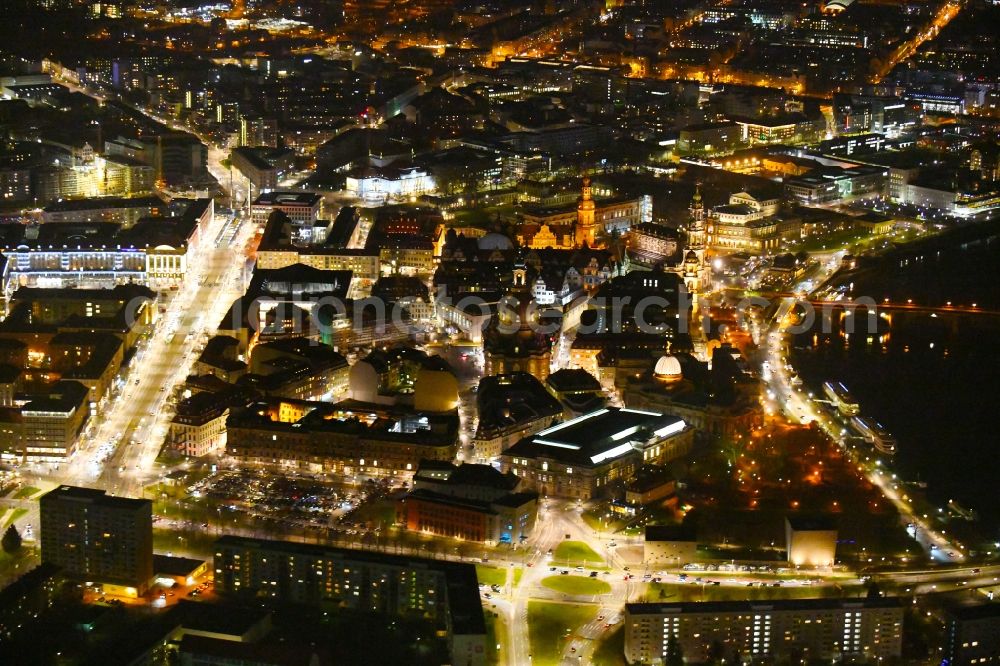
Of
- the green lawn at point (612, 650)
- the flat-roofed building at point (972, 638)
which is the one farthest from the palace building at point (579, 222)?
the flat-roofed building at point (972, 638)

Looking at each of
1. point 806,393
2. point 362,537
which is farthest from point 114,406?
point 806,393

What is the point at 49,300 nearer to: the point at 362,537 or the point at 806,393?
the point at 362,537

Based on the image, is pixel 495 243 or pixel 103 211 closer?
pixel 495 243

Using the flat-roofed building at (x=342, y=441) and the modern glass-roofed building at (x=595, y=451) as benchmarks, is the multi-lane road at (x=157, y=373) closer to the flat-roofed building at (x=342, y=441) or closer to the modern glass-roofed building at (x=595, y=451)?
the flat-roofed building at (x=342, y=441)

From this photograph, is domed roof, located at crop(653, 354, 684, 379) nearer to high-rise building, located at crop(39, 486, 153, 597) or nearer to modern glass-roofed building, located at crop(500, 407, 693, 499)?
modern glass-roofed building, located at crop(500, 407, 693, 499)

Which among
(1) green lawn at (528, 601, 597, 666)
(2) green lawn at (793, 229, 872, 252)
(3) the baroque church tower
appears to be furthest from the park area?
(2) green lawn at (793, 229, 872, 252)

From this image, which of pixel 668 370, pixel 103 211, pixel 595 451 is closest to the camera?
pixel 595 451

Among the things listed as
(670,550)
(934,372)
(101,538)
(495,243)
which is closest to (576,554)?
(670,550)

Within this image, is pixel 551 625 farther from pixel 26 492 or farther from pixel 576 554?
pixel 26 492
